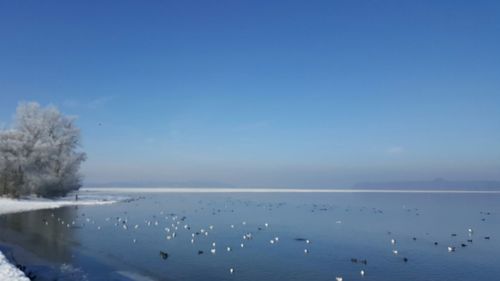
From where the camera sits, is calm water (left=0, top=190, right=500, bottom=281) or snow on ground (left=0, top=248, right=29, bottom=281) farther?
calm water (left=0, top=190, right=500, bottom=281)

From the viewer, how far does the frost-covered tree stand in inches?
2703

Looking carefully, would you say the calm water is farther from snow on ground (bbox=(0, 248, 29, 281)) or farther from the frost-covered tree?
the frost-covered tree

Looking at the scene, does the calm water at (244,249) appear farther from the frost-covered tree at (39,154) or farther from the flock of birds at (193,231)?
the frost-covered tree at (39,154)

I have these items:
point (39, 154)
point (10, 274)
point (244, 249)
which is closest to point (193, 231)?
point (244, 249)

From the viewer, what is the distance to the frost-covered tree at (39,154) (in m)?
68.7

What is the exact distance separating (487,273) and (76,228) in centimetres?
3288

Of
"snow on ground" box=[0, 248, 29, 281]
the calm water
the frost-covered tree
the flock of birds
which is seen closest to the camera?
"snow on ground" box=[0, 248, 29, 281]

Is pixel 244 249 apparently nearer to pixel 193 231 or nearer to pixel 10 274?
pixel 193 231

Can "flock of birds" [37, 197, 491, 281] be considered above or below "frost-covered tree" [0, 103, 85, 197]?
below

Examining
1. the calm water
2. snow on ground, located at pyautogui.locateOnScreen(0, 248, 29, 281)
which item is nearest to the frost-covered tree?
the calm water

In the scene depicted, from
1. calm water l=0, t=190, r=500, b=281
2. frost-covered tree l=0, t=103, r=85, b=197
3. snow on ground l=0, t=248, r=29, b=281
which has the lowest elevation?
calm water l=0, t=190, r=500, b=281

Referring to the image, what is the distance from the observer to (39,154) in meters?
→ 69.6

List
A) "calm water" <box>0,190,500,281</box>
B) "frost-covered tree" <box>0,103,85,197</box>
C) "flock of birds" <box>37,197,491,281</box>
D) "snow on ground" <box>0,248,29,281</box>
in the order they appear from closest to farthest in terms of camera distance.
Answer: "snow on ground" <box>0,248,29,281</box> < "calm water" <box>0,190,500,281</box> < "flock of birds" <box>37,197,491,281</box> < "frost-covered tree" <box>0,103,85,197</box>

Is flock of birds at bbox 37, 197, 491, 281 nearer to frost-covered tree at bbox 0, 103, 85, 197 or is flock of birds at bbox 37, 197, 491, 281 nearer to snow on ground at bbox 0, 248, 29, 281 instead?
snow on ground at bbox 0, 248, 29, 281
